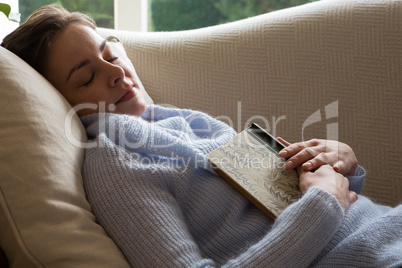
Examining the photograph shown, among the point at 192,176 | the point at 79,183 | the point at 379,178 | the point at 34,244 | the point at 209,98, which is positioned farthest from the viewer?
the point at 209,98

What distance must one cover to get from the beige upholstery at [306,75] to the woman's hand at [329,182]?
1.09ft

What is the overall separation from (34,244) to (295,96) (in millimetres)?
854

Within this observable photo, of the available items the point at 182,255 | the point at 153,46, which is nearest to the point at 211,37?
the point at 153,46

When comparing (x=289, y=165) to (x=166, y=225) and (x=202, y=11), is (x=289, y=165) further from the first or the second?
(x=202, y=11)

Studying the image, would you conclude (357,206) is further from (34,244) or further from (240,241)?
(34,244)

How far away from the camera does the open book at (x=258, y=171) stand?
963 mm

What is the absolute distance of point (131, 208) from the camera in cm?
86

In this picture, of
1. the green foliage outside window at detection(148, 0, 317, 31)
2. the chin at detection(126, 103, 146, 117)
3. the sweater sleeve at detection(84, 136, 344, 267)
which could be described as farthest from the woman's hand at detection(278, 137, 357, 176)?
the green foliage outside window at detection(148, 0, 317, 31)

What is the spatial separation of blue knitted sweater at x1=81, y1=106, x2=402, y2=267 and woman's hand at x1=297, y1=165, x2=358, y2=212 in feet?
0.08

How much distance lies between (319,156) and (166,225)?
40 centimetres

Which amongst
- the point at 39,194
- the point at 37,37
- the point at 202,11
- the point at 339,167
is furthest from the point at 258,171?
the point at 202,11

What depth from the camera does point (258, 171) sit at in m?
1.01

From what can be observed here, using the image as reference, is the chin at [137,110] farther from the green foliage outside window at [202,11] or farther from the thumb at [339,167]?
the green foliage outside window at [202,11]

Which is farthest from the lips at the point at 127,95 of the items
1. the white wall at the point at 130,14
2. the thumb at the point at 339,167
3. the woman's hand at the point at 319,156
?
the white wall at the point at 130,14
